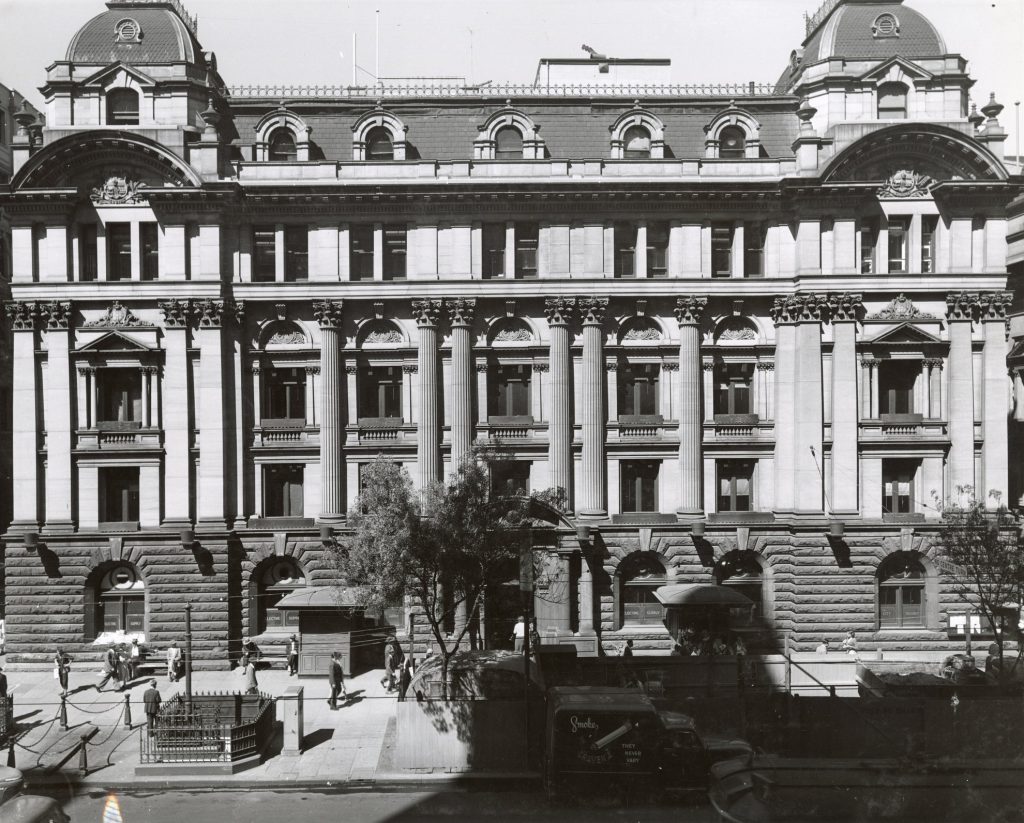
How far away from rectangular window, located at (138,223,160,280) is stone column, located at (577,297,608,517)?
16.6 meters

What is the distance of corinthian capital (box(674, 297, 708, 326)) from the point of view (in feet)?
104

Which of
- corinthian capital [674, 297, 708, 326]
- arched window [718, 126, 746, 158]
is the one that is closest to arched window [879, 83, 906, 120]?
arched window [718, 126, 746, 158]

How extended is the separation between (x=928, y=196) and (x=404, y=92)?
2209 cm

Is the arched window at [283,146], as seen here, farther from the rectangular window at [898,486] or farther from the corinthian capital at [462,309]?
the rectangular window at [898,486]

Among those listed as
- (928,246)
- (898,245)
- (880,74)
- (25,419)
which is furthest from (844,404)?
(25,419)

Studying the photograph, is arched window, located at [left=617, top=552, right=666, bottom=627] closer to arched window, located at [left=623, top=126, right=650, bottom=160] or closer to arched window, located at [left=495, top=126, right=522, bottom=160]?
arched window, located at [left=623, top=126, right=650, bottom=160]

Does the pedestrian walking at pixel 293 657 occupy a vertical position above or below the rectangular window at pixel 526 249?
below

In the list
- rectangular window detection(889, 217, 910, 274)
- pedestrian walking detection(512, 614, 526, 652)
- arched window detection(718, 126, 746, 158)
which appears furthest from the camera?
arched window detection(718, 126, 746, 158)

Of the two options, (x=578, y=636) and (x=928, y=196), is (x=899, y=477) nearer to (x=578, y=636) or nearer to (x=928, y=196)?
(x=928, y=196)

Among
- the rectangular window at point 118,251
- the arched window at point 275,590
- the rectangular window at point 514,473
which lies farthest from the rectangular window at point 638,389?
the rectangular window at point 118,251

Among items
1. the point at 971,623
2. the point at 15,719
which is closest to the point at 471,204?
the point at 15,719

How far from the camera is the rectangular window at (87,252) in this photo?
31.4 meters

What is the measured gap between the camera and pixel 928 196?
1244 inches

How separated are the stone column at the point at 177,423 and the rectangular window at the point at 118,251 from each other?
7.67ft
